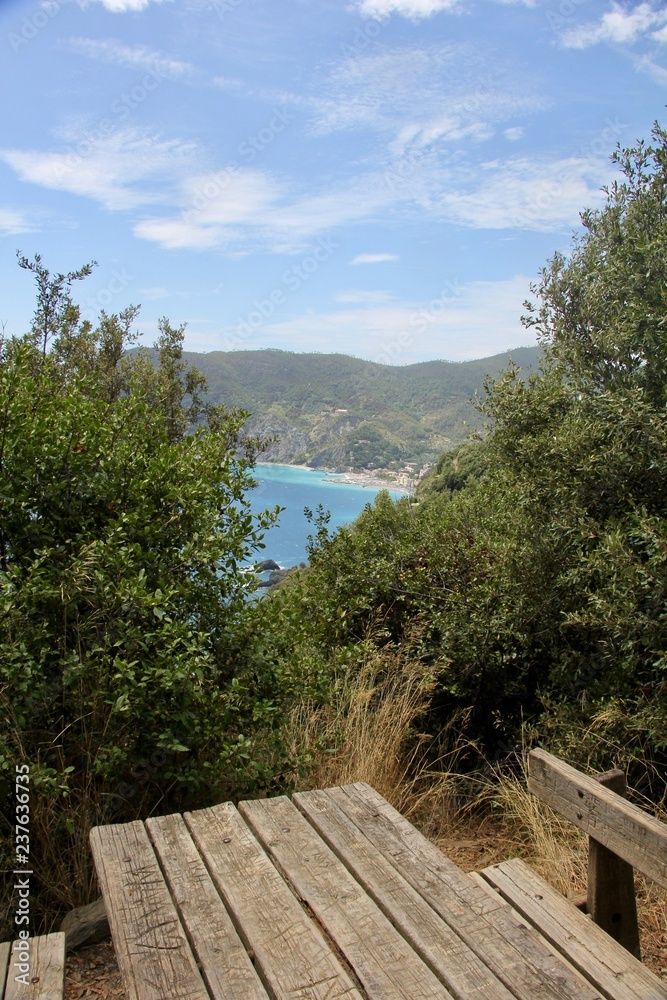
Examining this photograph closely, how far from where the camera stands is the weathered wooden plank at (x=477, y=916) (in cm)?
147

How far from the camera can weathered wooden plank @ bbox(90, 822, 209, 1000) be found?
1453 millimetres

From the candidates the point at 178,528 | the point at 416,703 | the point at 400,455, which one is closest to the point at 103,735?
the point at 178,528

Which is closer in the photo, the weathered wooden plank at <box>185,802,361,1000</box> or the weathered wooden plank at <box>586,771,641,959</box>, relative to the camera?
the weathered wooden plank at <box>185,802,361,1000</box>

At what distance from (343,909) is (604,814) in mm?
823

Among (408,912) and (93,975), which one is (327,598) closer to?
(93,975)

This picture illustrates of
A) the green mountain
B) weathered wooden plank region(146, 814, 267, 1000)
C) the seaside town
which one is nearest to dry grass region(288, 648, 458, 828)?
weathered wooden plank region(146, 814, 267, 1000)

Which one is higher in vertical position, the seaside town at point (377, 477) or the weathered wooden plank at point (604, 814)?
the weathered wooden plank at point (604, 814)

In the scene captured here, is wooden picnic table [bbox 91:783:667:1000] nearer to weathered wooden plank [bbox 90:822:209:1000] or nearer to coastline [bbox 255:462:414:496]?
weathered wooden plank [bbox 90:822:209:1000]

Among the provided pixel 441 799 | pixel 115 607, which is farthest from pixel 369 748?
pixel 115 607

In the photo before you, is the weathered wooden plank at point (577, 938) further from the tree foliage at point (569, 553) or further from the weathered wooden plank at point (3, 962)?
the tree foliage at point (569, 553)

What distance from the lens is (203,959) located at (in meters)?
1.52

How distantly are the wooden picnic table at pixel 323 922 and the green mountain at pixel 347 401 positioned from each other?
33.5 meters

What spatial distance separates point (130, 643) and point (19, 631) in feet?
1.33

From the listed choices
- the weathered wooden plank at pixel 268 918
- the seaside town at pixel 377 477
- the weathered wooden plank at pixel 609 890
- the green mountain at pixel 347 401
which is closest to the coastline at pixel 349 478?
the seaside town at pixel 377 477
